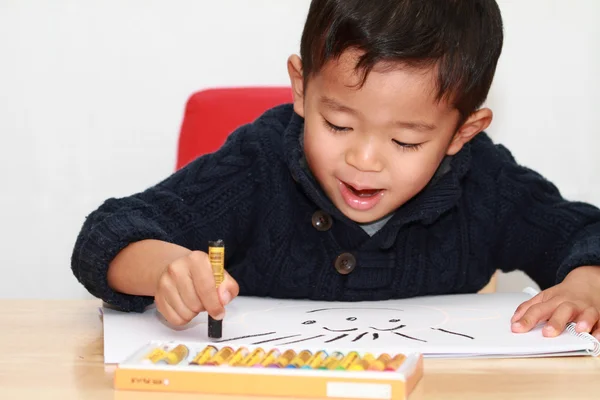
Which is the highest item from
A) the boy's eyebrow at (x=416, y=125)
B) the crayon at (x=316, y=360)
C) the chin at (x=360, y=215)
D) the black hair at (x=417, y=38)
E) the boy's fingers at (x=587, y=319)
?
the black hair at (x=417, y=38)

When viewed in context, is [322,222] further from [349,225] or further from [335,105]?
[335,105]

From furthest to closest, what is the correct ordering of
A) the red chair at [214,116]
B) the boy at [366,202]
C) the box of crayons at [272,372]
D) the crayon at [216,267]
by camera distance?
the red chair at [214,116], the boy at [366,202], the crayon at [216,267], the box of crayons at [272,372]

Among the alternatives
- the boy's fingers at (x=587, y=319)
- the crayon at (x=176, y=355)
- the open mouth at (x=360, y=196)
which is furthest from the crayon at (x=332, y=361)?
the open mouth at (x=360, y=196)

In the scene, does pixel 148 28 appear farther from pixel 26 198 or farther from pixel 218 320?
pixel 218 320

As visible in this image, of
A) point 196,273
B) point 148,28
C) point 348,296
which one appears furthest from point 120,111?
point 196,273

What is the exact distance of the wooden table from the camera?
0.66 metres

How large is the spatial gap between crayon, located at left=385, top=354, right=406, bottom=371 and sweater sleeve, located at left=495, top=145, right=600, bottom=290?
0.53 metres

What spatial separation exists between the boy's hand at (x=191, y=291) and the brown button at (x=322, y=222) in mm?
333

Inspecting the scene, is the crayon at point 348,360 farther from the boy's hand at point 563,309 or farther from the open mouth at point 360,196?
the open mouth at point 360,196

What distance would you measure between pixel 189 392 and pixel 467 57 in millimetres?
577

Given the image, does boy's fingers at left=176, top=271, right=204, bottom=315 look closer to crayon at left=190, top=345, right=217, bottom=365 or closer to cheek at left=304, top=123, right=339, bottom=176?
crayon at left=190, top=345, right=217, bottom=365

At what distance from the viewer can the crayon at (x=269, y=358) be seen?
0.64 metres

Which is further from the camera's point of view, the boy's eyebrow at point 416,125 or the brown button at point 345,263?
the brown button at point 345,263

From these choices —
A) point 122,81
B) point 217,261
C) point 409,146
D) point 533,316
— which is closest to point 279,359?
point 217,261
